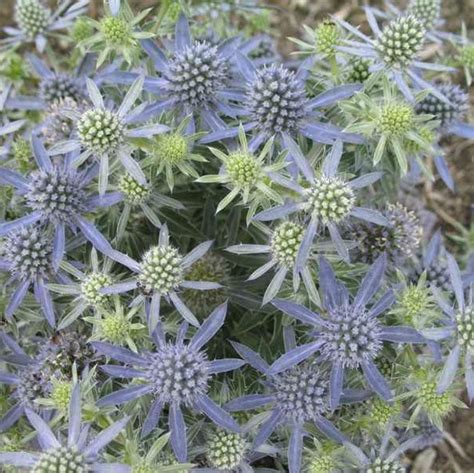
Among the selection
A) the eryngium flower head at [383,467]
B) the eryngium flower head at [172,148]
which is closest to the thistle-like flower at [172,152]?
the eryngium flower head at [172,148]

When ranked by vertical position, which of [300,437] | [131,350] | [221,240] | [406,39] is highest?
[406,39]

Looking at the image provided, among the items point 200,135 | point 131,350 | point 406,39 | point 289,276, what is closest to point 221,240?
point 289,276

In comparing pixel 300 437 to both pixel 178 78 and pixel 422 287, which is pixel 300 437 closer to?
pixel 422 287

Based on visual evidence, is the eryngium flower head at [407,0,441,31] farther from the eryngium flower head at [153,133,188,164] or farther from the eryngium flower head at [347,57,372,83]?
the eryngium flower head at [153,133,188,164]

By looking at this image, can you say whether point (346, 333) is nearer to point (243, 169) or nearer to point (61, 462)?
point (243, 169)

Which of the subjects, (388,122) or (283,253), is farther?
(388,122)

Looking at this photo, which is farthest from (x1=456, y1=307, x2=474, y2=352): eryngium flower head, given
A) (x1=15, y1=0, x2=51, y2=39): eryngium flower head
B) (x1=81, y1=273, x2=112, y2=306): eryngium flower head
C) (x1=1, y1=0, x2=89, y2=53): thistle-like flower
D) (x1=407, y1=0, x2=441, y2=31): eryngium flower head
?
(x1=15, y1=0, x2=51, y2=39): eryngium flower head

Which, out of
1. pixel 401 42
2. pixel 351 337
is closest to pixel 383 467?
pixel 351 337
